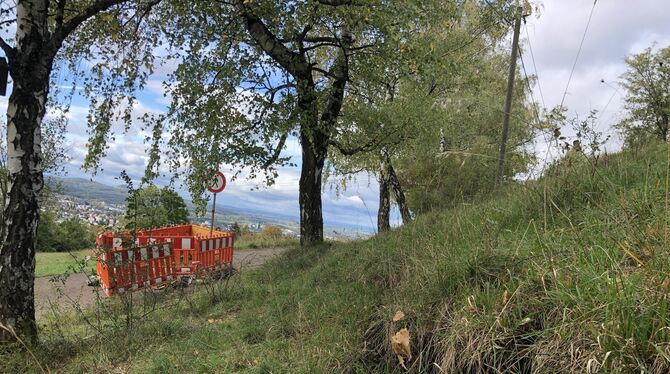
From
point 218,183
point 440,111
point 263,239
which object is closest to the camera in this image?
point 218,183

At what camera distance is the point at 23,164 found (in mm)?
5574

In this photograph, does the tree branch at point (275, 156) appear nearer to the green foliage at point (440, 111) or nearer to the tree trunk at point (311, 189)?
the tree trunk at point (311, 189)

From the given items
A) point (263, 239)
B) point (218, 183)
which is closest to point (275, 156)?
point (218, 183)

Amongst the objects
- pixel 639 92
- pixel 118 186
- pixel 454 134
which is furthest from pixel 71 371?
pixel 639 92

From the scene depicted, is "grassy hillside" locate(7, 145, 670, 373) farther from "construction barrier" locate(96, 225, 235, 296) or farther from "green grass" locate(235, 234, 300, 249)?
"green grass" locate(235, 234, 300, 249)

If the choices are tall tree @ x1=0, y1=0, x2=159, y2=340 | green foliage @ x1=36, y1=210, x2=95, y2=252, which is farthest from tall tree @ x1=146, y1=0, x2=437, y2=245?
green foliage @ x1=36, y1=210, x2=95, y2=252

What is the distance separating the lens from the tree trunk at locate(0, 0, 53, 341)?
5492 millimetres

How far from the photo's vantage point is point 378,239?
269 inches

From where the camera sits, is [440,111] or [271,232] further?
[271,232]

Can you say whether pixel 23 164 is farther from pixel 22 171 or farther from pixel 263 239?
pixel 263 239

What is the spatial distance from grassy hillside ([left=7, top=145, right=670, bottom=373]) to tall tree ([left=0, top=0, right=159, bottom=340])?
581mm

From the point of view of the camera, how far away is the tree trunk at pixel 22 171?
549cm

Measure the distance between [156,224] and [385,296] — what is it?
13.7 feet

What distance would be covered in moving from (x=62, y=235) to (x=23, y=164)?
82.9 ft
